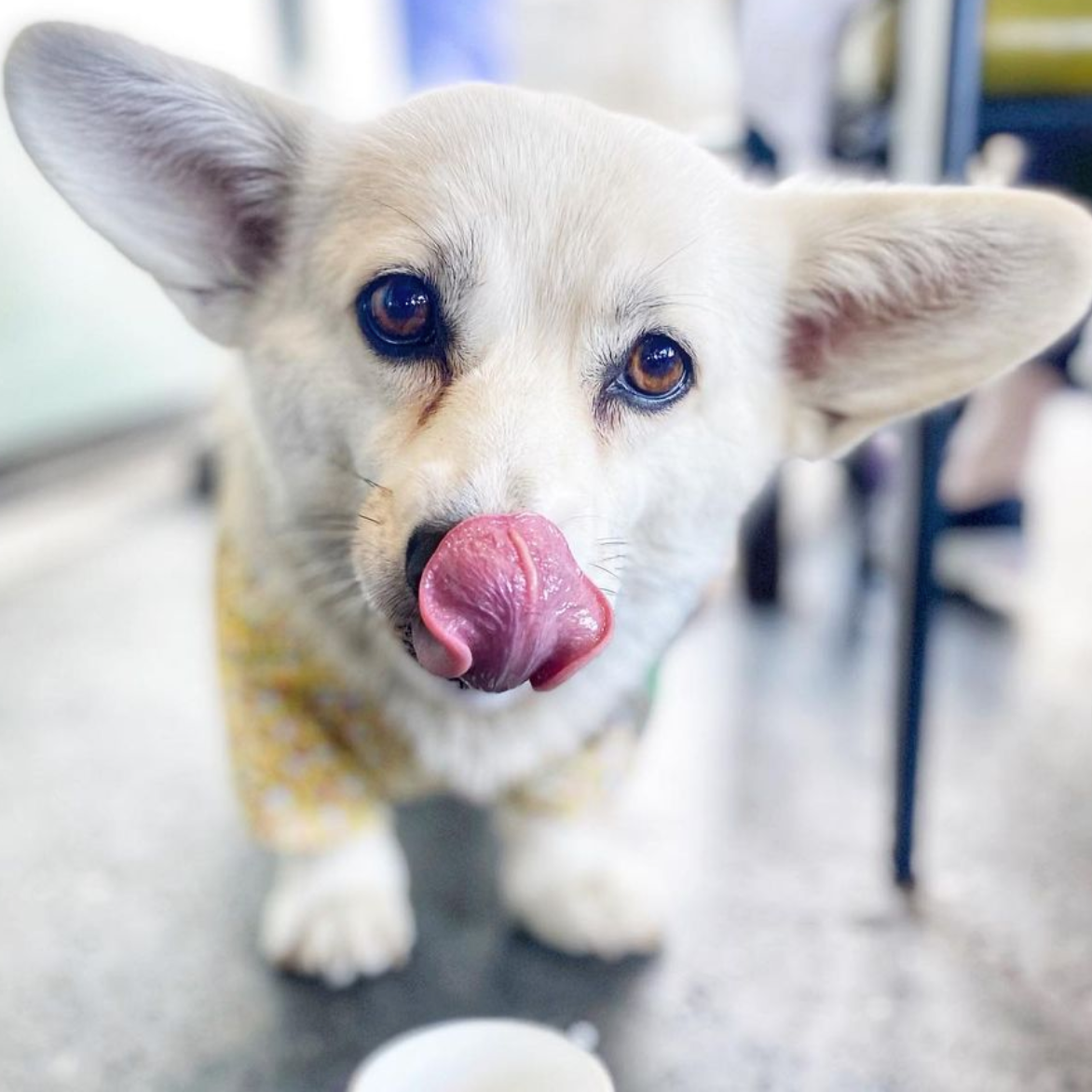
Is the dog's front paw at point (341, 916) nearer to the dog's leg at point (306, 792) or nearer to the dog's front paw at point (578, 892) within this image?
the dog's leg at point (306, 792)

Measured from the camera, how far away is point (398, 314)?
0.83m

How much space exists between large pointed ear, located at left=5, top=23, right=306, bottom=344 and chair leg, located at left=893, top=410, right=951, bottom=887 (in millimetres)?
623

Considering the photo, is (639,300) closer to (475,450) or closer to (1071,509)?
(475,450)

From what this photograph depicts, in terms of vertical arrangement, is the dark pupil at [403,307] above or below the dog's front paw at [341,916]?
above

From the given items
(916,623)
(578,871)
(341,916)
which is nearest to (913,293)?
(916,623)

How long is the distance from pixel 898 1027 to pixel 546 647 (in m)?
0.53

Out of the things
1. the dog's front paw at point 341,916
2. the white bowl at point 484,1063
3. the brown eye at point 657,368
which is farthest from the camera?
the dog's front paw at point 341,916

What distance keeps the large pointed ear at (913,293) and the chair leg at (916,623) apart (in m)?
0.14

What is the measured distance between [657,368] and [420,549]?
0.26 metres

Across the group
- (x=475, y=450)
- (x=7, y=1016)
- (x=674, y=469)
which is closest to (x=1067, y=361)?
(x=674, y=469)

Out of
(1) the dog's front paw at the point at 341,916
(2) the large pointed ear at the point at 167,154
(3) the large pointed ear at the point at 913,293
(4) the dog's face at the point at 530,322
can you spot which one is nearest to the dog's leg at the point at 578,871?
(1) the dog's front paw at the point at 341,916

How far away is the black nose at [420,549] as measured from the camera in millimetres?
682

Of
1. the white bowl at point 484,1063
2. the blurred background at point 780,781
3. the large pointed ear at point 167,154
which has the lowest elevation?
the blurred background at point 780,781

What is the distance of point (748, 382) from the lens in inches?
35.8
